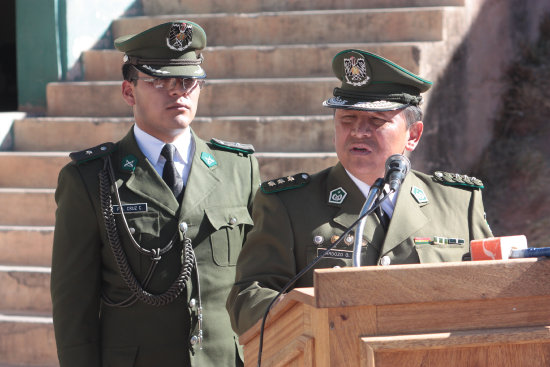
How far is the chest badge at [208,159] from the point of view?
3439mm

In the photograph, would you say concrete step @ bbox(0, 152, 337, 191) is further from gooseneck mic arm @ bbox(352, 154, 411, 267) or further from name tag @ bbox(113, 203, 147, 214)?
gooseneck mic arm @ bbox(352, 154, 411, 267)

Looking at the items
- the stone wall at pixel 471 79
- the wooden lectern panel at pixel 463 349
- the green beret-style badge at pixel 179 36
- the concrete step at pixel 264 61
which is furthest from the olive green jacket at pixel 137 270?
the concrete step at pixel 264 61

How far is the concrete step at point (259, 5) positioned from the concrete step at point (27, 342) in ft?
10.4

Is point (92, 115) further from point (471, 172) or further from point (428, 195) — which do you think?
point (428, 195)

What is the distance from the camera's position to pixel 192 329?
3.18 m

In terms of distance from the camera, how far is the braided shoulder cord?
3.15 meters

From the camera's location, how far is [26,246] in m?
5.71

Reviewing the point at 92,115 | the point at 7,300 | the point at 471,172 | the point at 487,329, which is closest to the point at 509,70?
the point at 471,172

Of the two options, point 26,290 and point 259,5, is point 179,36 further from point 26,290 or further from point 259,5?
point 259,5

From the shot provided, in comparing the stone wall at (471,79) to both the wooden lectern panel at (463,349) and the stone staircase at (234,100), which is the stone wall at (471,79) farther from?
the wooden lectern panel at (463,349)

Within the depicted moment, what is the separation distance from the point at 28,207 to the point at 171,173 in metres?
2.93

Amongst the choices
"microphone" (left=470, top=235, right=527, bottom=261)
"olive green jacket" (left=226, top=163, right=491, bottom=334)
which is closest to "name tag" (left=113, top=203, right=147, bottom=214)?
"olive green jacket" (left=226, top=163, right=491, bottom=334)

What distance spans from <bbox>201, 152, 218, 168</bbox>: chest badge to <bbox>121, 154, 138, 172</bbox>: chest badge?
0.87 feet

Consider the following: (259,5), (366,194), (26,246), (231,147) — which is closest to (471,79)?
(259,5)
